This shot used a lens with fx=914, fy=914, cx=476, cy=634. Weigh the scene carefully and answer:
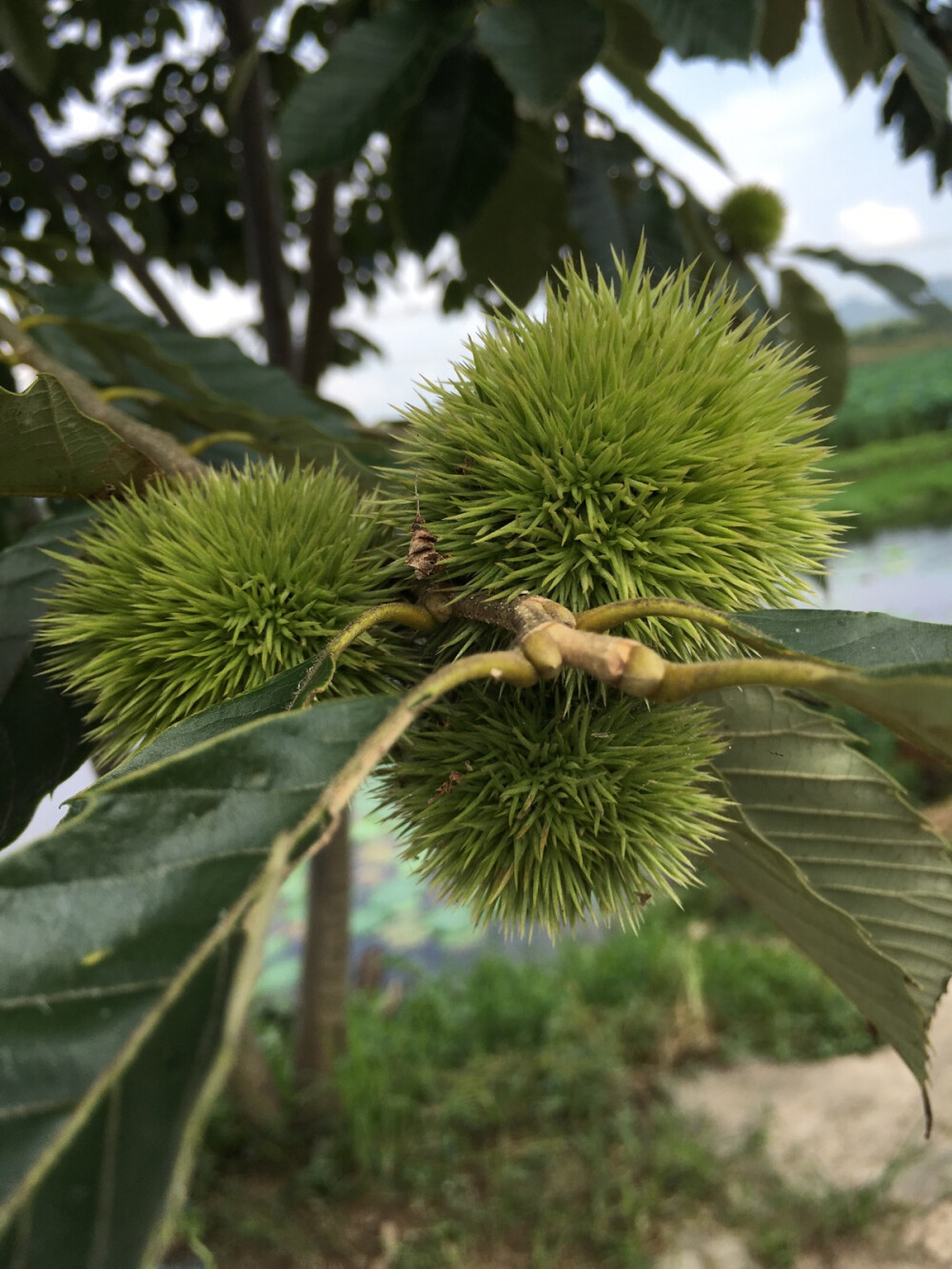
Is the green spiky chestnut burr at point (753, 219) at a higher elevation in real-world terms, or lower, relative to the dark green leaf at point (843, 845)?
higher

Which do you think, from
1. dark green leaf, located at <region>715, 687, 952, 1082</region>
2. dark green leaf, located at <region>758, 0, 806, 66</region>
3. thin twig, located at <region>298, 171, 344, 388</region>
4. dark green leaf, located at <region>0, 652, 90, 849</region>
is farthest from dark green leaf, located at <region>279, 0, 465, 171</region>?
thin twig, located at <region>298, 171, 344, 388</region>

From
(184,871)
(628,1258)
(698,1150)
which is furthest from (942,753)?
(698,1150)

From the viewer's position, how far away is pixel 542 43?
0.88 metres

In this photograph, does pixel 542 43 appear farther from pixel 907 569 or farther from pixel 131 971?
pixel 907 569

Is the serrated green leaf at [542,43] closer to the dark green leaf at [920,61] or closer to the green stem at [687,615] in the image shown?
the dark green leaf at [920,61]

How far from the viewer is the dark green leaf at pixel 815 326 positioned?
129 centimetres

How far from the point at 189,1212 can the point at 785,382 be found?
82.4 inches

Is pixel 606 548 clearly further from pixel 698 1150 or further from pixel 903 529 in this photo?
pixel 903 529

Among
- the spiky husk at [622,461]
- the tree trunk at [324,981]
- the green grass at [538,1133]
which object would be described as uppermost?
the spiky husk at [622,461]

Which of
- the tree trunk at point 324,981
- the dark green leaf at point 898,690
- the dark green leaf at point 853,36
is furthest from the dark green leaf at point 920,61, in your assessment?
the tree trunk at point 324,981

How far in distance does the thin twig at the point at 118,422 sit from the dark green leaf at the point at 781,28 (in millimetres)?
1115

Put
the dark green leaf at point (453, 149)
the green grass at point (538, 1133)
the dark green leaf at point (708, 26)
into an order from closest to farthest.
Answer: the dark green leaf at point (708, 26) < the dark green leaf at point (453, 149) < the green grass at point (538, 1133)

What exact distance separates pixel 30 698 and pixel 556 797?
0.39 meters

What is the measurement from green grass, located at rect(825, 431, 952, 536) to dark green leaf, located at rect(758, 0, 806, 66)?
316 cm
